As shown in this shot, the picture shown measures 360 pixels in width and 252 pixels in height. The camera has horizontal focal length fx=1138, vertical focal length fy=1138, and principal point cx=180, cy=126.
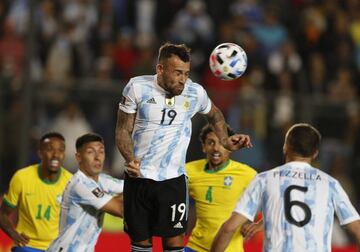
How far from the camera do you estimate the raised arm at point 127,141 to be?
8961 millimetres

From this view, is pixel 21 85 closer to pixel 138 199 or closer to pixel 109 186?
pixel 109 186

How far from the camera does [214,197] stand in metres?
10.8

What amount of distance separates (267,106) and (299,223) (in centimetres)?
868

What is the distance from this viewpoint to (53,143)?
11281 mm

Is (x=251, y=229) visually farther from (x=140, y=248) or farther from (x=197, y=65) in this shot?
(x=197, y=65)

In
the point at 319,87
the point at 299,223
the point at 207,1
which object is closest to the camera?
the point at 299,223

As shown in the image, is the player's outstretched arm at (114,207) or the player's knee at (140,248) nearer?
the player's knee at (140,248)

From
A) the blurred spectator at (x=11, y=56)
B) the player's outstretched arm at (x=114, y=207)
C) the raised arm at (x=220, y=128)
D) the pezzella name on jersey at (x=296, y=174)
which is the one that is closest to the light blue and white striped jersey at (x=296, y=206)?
the pezzella name on jersey at (x=296, y=174)

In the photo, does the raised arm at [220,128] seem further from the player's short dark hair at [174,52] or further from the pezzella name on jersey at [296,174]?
the pezzella name on jersey at [296,174]

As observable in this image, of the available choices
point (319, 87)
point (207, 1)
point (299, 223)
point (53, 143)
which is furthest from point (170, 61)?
point (207, 1)

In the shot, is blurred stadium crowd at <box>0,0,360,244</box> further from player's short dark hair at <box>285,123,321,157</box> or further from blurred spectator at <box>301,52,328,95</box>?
player's short dark hair at <box>285,123,321,157</box>

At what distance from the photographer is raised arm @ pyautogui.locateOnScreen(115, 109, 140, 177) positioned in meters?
8.96

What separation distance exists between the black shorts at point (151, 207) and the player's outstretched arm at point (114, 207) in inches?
18.2

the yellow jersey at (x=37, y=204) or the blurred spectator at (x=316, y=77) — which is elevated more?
the blurred spectator at (x=316, y=77)
